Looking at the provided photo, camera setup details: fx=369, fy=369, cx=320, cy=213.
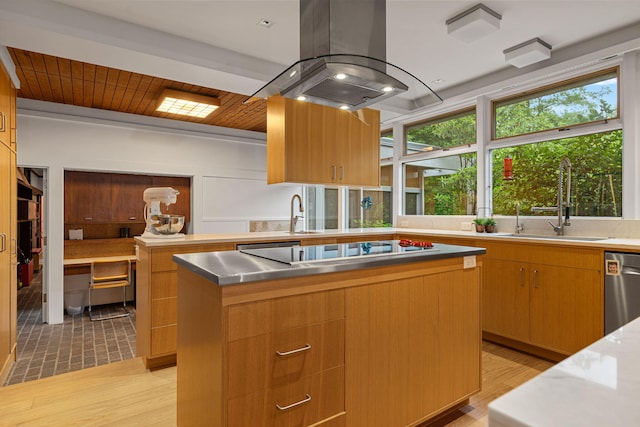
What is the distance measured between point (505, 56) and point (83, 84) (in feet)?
14.5

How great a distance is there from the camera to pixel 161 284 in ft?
9.45

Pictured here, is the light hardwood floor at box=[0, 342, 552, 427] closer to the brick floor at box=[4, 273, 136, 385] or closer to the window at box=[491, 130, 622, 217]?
the brick floor at box=[4, 273, 136, 385]

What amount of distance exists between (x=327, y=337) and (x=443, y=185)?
3680 mm

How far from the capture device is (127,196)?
586cm

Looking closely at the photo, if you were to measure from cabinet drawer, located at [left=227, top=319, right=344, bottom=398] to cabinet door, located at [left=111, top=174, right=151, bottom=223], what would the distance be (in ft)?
17.3

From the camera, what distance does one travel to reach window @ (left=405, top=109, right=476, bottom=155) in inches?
177

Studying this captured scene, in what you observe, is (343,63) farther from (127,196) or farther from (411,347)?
(127,196)

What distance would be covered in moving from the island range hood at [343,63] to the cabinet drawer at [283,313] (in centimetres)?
117

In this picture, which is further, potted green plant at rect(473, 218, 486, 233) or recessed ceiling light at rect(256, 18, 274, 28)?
potted green plant at rect(473, 218, 486, 233)

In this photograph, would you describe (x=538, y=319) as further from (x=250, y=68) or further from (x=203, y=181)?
(x=203, y=181)

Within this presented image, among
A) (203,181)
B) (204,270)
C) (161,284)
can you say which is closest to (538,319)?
(204,270)

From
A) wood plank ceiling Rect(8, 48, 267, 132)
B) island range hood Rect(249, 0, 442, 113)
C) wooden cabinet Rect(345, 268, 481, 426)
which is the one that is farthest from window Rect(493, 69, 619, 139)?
wood plank ceiling Rect(8, 48, 267, 132)

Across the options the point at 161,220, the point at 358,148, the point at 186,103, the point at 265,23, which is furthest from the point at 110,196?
the point at 265,23

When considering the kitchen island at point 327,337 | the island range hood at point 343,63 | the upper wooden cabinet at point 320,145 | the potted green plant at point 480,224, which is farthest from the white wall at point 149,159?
the kitchen island at point 327,337
